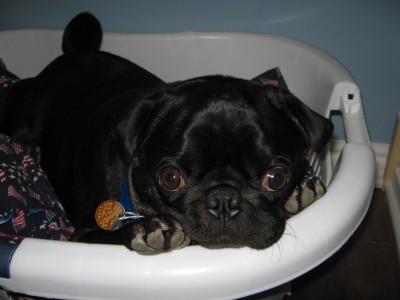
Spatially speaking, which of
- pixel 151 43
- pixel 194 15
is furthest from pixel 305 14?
pixel 151 43

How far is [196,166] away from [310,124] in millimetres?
474

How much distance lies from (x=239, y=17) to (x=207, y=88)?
1368 millimetres

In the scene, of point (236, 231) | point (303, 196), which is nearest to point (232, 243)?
point (236, 231)

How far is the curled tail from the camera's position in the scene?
9.21 ft

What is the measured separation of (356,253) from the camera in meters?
2.73

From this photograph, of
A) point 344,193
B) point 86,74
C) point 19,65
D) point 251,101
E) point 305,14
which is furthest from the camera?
point 19,65

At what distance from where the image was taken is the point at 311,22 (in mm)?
2793

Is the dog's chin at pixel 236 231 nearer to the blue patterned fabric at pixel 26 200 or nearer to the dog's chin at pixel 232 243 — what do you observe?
the dog's chin at pixel 232 243

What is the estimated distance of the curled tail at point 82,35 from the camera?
2809 mm

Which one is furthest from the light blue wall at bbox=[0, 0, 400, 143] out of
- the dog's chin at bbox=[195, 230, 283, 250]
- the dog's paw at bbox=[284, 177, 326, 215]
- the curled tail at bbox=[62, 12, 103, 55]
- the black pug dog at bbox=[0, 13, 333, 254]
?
the dog's chin at bbox=[195, 230, 283, 250]

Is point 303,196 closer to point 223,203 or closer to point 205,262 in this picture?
point 223,203

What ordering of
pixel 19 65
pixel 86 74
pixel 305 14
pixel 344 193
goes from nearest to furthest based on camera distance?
pixel 344 193, pixel 86 74, pixel 305 14, pixel 19 65

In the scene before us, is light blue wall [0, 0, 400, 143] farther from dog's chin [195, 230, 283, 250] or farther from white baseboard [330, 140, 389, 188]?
dog's chin [195, 230, 283, 250]

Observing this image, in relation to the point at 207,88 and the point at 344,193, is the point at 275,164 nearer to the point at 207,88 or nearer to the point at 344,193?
the point at 344,193
